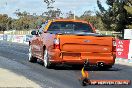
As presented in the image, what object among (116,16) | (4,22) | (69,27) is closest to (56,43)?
(69,27)

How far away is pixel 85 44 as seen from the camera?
1614cm

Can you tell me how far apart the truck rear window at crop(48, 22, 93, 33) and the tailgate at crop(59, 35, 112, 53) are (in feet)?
7.03

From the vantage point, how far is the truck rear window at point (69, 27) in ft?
60.1

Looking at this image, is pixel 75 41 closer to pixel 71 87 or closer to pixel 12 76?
pixel 12 76

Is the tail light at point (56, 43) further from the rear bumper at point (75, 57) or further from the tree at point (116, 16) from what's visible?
the tree at point (116, 16)

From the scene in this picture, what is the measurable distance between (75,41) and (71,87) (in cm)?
467

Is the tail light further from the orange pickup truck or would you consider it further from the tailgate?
the tailgate

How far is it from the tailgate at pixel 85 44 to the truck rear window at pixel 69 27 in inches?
84.3

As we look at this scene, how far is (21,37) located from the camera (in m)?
60.6

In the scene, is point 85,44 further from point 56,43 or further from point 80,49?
point 56,43

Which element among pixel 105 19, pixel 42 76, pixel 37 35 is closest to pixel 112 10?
pixel 105 19

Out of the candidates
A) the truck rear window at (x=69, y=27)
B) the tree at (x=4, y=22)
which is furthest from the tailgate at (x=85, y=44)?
the tree at (x=4, y=22)

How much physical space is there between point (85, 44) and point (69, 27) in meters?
2.38

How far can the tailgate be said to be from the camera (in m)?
16.1
